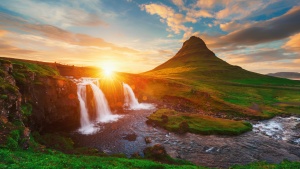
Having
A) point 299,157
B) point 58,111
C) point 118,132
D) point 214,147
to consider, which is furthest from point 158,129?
point 299,157

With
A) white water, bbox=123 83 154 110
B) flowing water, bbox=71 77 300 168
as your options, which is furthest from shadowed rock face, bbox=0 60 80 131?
white water, bbox=123 83 154 110

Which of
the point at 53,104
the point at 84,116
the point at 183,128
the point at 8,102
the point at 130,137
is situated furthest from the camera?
the point at 84,116

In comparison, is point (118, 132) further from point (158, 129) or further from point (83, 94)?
point (83, 94)

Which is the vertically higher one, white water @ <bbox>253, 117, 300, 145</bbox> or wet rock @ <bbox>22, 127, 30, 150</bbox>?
wet rock @ <bbox>22, 127, 30, 150</bbox>

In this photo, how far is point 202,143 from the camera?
39.6 m

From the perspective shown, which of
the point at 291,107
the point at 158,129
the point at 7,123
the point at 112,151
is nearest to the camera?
the point at 7,123

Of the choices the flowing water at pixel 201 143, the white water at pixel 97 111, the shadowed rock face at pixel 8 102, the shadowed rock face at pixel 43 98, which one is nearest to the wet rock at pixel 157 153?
the flowing water at pixel 201 143

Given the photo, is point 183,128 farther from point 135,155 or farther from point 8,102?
point 8,102

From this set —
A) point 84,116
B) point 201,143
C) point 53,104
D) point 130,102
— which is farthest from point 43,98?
point 130,102

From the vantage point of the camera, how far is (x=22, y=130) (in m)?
24.8

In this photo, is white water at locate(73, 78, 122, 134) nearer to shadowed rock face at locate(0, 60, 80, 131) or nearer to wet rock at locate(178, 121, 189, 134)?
shadowed rock face at locate(0, 60, 80, 131)

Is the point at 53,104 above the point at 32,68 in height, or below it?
below

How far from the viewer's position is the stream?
110 ft

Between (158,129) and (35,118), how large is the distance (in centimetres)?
2729
